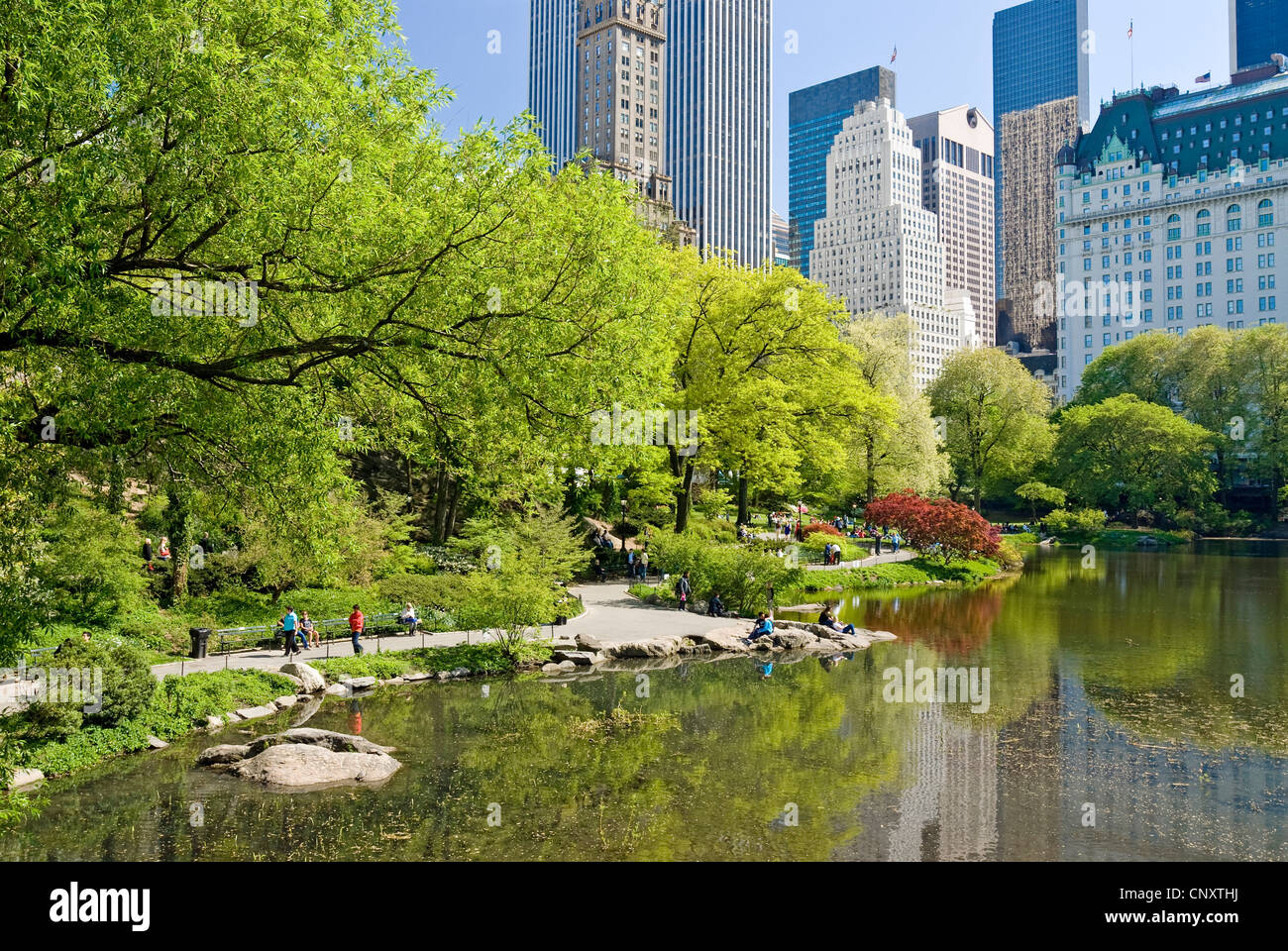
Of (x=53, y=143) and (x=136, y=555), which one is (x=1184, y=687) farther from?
(x=136, y=555)

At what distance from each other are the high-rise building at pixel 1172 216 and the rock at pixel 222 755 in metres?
134

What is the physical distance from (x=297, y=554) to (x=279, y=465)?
2.06 meters

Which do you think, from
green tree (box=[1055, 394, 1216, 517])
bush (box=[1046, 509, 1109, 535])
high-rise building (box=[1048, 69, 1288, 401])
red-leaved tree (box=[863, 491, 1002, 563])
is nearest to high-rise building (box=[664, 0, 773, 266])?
high-rise building (box=[1048, 69, 1288, 401])

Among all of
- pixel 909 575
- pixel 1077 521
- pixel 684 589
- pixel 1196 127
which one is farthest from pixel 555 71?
pixel 684 589

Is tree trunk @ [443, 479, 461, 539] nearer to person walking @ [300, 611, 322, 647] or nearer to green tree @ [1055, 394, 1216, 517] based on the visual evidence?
person walking @ [300, 611, 322, 647]

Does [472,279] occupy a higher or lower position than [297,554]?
higher

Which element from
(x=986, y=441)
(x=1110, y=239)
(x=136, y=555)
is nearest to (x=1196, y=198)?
(x=1110, y=239)

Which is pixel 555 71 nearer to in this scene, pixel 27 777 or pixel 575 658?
pixel 575 658

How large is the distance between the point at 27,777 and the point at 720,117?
188 m

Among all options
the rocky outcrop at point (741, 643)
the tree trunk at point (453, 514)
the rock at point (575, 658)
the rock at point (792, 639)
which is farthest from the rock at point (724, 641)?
the tree trunk at point (453, 514)

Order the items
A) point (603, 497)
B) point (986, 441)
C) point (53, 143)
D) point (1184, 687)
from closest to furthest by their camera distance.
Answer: point (53, 143) < point (1184, 687) < point (603, 497) < point (986, 441)

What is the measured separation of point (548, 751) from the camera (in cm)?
1906

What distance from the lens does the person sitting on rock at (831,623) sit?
109 feet

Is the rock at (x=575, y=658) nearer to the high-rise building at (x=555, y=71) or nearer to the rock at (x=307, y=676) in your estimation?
the rock at (x=307, y=676)
